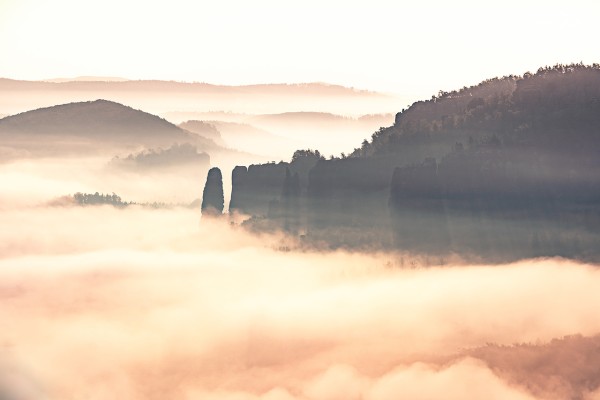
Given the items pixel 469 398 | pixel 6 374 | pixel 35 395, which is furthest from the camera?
pixel 469 398

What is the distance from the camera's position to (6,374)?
112 m

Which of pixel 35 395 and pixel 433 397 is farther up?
pixel 35 395

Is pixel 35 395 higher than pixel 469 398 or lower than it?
higher

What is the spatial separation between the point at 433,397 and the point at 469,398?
7.10 metres

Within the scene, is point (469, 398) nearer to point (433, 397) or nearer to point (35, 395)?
point (433, 397)

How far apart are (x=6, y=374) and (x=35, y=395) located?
10.9 meters

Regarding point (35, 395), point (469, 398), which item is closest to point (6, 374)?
point (35, 395)

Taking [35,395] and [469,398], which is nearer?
[35,395]

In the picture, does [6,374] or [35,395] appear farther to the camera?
[6,374]

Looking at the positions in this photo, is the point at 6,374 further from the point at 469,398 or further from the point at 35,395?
the point at 469,398

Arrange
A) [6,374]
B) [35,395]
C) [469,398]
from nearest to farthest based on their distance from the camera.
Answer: [35,395], [6,374], [469,398]

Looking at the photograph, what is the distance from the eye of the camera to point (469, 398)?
639 ft

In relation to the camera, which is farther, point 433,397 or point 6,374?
point 433,397

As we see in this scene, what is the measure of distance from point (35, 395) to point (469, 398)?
108m
